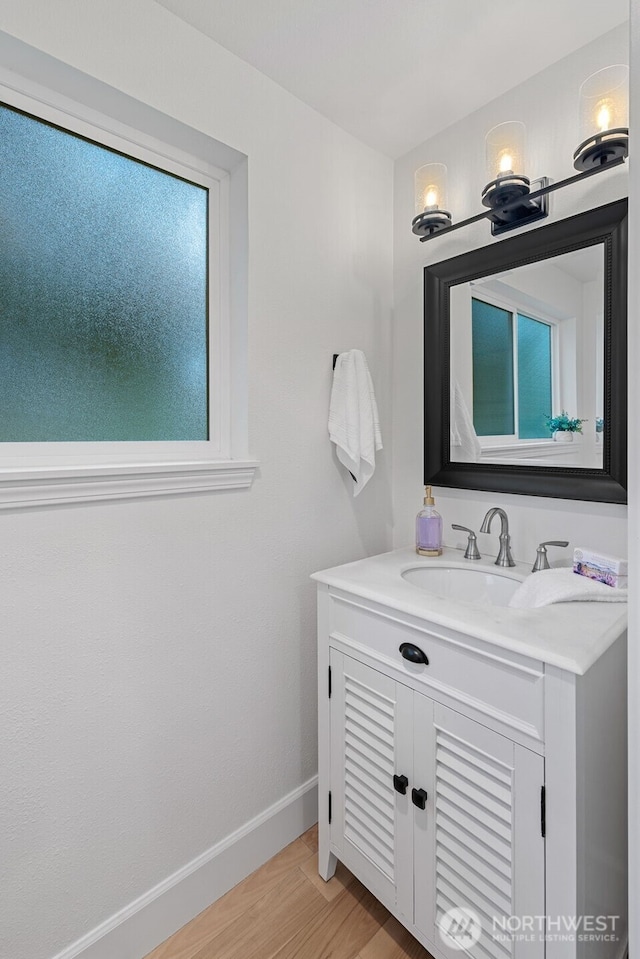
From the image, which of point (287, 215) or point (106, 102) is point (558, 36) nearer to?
point (287, 215)

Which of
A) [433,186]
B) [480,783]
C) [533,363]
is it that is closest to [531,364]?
[533,363]

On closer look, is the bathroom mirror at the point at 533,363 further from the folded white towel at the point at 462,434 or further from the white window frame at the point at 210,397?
the white window frame at the point at 210,397

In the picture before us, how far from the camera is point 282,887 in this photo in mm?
1410

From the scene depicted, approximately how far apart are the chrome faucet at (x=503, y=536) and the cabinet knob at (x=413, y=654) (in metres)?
0.49

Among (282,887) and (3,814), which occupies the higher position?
(3,814)

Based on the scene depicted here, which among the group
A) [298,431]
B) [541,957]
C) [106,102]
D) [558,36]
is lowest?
[541,957]

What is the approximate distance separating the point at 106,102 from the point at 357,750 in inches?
68.6

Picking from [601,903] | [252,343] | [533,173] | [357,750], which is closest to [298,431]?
[252,343]

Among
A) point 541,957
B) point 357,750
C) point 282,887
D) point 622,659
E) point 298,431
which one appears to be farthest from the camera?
Answer: point 298,431

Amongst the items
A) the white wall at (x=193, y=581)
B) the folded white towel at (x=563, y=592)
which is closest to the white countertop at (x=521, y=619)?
the folded white towel at (x=563, y=592)

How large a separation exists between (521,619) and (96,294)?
125 cm

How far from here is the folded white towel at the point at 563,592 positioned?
43.1 inches

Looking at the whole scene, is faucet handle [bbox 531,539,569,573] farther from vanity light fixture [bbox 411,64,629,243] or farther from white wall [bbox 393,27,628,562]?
vanity light fixture [bbox 411,64,629,243]

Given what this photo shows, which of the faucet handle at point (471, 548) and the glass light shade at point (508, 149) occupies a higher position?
the glass light shade at point (508, 149)
